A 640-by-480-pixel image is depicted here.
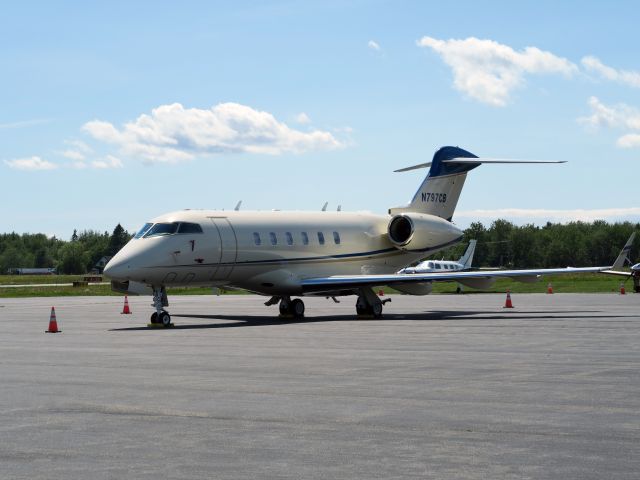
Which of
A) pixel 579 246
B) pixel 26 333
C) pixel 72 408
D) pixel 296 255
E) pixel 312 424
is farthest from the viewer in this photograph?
pixel 579 246

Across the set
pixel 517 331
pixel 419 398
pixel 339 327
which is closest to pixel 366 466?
pixel 419 398

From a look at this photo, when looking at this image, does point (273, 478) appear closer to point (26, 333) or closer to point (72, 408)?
point (72, 408)

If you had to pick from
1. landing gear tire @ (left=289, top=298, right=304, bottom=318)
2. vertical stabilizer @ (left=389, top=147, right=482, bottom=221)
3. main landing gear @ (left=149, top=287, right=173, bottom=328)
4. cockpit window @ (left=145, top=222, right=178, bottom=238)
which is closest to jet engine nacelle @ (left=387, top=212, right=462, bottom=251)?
vertical stabilizer @ (left=389, top=147, right=482, bottom=221)

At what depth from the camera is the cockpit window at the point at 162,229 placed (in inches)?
1133

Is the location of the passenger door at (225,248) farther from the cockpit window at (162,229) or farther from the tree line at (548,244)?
the tree line at (548,244)

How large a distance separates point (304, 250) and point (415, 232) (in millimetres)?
4542

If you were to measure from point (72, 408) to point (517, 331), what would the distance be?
549 inches

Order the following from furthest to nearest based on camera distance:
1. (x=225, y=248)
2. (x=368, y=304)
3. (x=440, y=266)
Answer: (x=440, y=266) < (x=368, y=304) < (x=225, y=248)

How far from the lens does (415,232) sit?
3522 cm

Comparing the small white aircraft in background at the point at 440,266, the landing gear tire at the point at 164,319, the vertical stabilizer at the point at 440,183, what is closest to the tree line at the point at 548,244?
the small white aircraft in background at the point at 440,266

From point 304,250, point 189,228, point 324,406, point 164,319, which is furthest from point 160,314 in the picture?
point 324,406

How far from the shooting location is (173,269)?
28.5 meters

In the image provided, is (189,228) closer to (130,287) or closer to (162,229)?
(162,229)

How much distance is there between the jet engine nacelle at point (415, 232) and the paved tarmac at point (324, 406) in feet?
42.3
